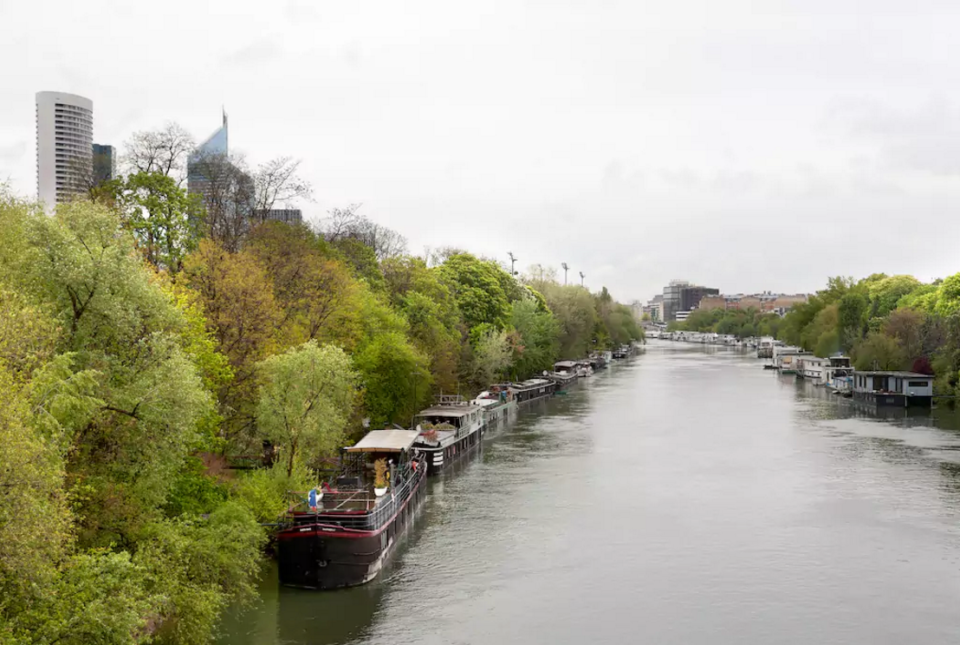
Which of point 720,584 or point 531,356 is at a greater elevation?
point 531,356

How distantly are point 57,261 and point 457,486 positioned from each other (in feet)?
93.8

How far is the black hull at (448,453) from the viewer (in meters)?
50.7

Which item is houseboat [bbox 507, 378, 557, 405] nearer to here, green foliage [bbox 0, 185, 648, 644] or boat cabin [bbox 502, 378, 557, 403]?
boat cabin [bbox 502, 378, 557, 403]

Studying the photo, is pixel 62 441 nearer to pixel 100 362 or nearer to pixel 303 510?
pixel 100 362

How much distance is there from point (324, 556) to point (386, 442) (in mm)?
12836

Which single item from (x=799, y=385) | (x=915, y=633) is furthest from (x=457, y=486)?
(x=799, y=385)

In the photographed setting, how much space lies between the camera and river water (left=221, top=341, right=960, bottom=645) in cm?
2634

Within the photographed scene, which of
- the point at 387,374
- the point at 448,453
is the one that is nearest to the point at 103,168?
the point at 387,374

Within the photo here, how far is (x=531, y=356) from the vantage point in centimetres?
10169

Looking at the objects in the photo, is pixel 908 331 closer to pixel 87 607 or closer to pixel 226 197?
pixel 226 197

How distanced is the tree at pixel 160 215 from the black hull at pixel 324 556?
57.4ft

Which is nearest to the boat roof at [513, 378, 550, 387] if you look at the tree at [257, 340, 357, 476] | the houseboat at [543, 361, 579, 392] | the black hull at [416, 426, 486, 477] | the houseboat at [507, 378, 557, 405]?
the houseboat at [507, 378, 557, 405]

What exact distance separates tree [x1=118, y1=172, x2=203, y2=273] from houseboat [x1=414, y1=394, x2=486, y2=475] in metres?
17.3

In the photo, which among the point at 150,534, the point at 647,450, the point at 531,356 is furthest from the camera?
the point at 531,356
